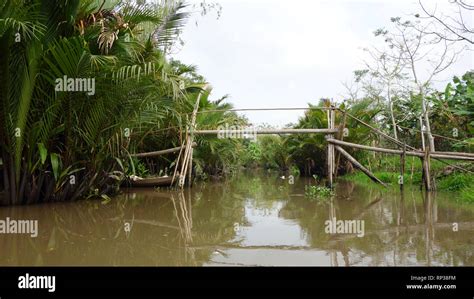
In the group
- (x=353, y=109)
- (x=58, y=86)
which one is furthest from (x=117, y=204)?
(x=353, y=109)

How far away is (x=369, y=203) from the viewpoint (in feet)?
21.9

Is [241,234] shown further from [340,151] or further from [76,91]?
[340,151]

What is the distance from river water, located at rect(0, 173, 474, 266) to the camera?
10.4ft

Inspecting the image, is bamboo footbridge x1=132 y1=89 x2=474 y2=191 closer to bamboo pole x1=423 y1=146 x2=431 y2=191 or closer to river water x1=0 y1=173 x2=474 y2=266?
bamboo pole x1=423 y1=146 x2=431 y2=191

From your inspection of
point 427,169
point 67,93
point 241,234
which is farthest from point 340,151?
point 67,93

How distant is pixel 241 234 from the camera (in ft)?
14.1

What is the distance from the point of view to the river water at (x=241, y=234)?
3180 mm

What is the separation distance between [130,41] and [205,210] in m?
2.96
